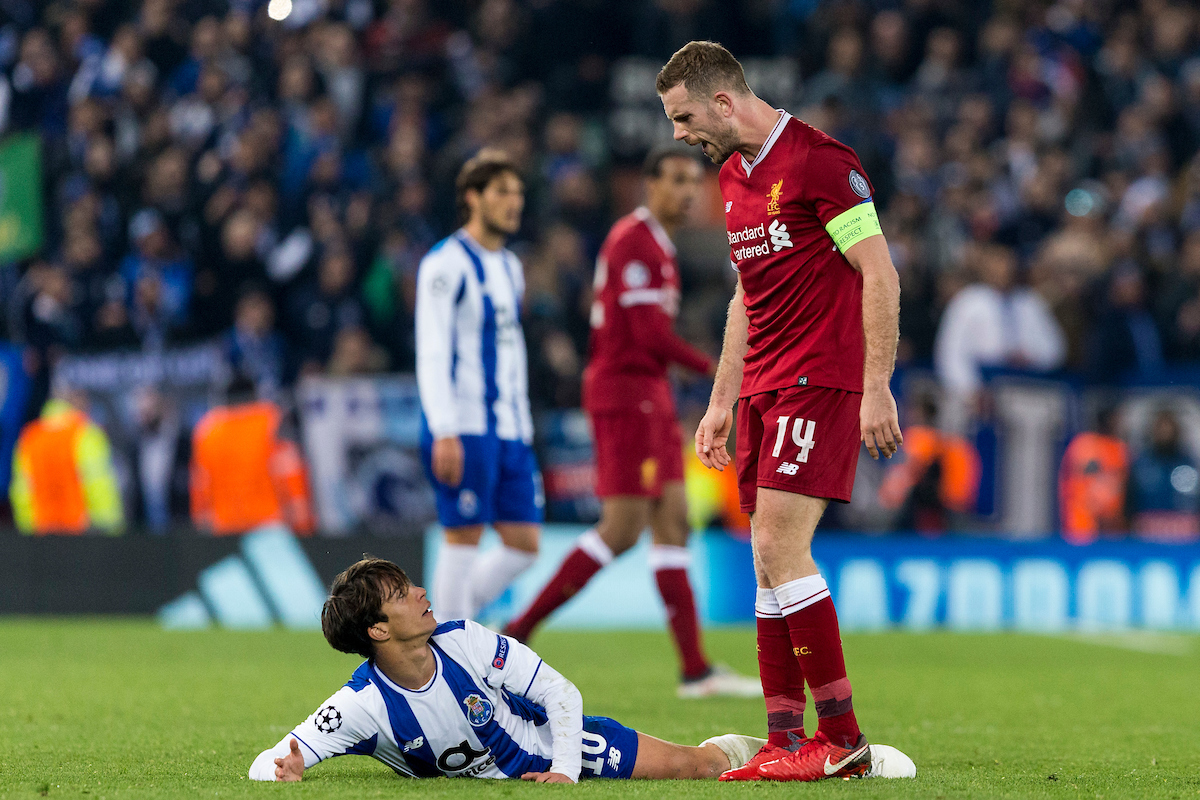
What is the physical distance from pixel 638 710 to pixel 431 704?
2295 millimetres

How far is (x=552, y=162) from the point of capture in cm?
1507

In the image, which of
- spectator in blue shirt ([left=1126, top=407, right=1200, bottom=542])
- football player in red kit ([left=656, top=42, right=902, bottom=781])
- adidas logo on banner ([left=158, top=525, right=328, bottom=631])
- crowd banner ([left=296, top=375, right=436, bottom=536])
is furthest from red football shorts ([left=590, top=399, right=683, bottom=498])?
spectator in blue shirt ([left=1126, top=407, right=1200, bottom=542])

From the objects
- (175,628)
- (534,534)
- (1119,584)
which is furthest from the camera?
(1119,584)

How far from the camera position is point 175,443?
12.1 metres

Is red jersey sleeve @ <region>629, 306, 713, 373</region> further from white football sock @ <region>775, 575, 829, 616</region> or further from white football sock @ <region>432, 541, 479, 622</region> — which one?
white football sock @ <region>775, 575, 829, 616</region>

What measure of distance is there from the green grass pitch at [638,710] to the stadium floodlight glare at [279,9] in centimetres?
746

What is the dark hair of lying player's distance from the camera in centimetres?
395

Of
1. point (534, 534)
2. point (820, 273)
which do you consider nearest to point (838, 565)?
point (534, 534)

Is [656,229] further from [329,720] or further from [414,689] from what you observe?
[329,720]

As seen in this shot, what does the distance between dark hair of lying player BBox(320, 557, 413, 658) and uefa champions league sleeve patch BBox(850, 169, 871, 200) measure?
1.71 metres

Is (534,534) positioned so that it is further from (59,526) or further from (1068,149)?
(1068,149)

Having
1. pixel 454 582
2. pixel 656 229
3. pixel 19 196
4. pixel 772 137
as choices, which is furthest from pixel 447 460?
pixel 19 196

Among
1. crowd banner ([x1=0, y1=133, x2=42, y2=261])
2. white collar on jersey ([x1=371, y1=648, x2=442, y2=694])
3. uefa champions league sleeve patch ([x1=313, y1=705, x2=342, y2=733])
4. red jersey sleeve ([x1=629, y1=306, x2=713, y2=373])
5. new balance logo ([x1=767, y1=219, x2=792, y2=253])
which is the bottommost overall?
uefa champions league sleeve patch ([x1=313, y1=705, x2=342, y2=733])

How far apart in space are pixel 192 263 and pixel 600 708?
8502 millimetres
